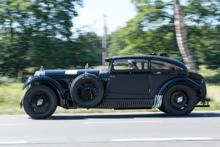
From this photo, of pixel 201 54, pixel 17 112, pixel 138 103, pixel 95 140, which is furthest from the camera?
pixel 201 54

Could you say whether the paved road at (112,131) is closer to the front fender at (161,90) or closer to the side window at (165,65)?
→ the front fender at (161,90)

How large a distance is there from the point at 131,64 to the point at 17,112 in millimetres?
3802

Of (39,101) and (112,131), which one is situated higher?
(39,101)

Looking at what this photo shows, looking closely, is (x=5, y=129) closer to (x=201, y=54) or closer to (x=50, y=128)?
(x=50, y=128)

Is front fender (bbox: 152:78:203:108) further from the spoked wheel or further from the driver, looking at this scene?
the spoked wheel

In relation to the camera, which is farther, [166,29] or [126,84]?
[166,29]

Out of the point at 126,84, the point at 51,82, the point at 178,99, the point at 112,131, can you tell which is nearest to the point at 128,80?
the point at 126,84

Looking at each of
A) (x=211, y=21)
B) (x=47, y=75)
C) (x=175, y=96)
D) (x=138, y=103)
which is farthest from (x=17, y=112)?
(x=211, y=21)

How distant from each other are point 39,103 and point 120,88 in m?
2.12

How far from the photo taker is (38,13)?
24719mm

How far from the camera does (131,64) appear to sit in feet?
28.1

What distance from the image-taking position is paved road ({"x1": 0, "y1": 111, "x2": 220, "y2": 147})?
5.47 m

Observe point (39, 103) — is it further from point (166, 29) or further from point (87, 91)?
point (166, 29)

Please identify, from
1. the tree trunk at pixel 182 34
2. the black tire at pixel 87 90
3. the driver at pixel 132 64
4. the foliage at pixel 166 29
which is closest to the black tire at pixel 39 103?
the black tire at pixel 87 90
